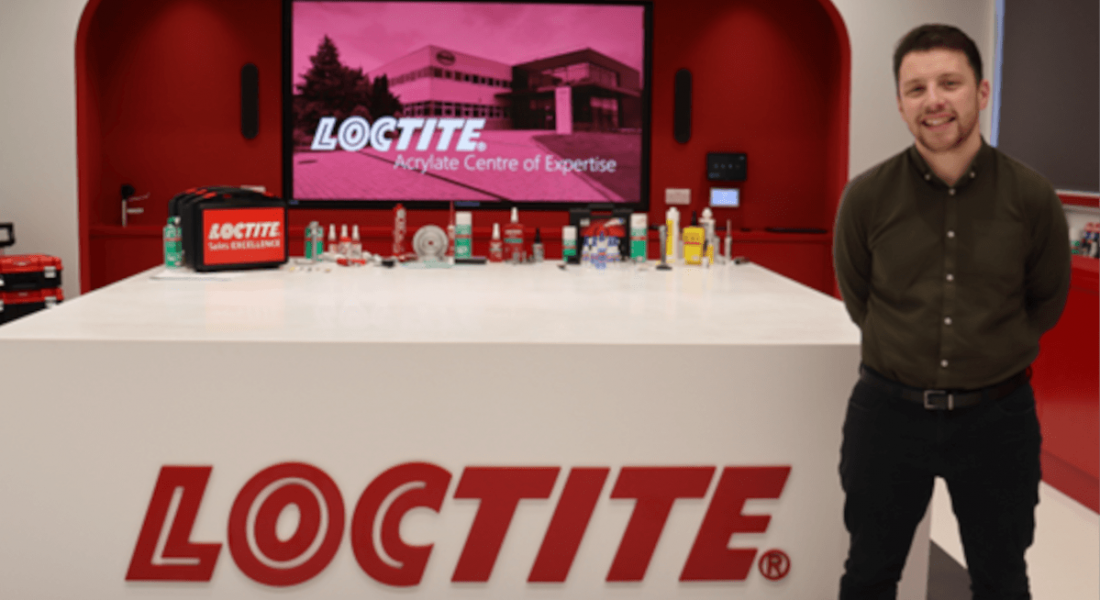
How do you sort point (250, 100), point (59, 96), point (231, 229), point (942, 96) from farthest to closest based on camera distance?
point (250, 100)
point (59, 96)
point (231, 229)
point (942, 96)

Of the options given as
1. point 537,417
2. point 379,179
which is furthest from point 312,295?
point 379,179

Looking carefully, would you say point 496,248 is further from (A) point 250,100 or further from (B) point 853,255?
(A) point 250,100

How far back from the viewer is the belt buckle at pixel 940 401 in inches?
67.2

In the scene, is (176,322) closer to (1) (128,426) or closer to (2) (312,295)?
(1) (128,426)

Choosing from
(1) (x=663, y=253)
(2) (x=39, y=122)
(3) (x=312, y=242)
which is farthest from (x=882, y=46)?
(2) (x=39, y=122)

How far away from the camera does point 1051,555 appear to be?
3055 mm

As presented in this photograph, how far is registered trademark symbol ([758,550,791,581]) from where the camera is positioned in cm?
235

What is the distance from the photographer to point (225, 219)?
370 cm

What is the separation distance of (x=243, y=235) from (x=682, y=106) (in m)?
3.50

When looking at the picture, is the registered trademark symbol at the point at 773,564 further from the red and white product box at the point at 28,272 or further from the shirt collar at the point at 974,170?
the red and white product box at the point at 28,272

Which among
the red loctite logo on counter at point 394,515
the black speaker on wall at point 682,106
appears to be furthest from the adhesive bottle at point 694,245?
the black speaker on wall at point 682,106

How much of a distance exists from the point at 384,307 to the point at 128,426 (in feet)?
2.63

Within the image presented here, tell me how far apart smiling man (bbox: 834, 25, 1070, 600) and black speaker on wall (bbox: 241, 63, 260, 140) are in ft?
17.0

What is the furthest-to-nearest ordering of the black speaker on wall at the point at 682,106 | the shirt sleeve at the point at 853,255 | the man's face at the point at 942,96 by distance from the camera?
the black speaker on wall at the point at 682,106 < the shirt sleeve at the point at 853,255 < the man's face at the point at 942,96
